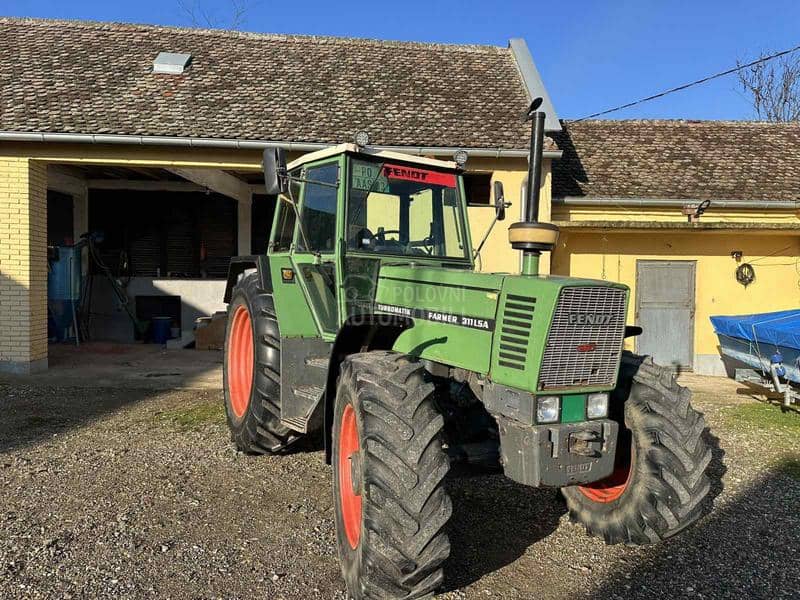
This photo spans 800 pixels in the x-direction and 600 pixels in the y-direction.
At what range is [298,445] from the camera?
18.4 ft

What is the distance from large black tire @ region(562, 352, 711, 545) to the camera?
3.36 m

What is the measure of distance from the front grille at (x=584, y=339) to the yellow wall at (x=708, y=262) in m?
7.67

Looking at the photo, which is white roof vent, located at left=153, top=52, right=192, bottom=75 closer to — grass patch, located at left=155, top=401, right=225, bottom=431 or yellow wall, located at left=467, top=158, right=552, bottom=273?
yellow wall, located at left=467, top=158, right=552, bottom=273

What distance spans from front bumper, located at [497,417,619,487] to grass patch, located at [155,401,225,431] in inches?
158

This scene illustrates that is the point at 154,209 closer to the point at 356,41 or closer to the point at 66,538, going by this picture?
the point at 356,41

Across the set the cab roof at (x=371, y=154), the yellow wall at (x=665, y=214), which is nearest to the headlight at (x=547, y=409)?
the cab roof at (x=371, y=154)

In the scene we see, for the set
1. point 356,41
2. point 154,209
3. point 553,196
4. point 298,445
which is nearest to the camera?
point 298,445

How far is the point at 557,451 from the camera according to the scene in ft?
10.0

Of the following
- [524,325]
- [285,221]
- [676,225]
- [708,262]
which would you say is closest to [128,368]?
[285,221]

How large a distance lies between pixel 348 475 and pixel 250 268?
329 centimetres

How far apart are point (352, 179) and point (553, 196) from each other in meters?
6.95

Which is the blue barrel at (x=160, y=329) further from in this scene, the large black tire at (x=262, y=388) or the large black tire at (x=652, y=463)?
the large black tire at (x=652, y=463)

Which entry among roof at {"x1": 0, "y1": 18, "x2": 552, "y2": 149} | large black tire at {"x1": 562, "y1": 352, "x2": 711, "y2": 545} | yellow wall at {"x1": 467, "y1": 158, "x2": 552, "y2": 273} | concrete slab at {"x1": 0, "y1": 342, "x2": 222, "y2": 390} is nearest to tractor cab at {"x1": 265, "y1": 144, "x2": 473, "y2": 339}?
large black tire at {"x1": 562, "y1": 352, "x2": 711, "y2": 545}

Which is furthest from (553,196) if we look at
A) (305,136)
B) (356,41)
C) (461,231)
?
(461,231)
